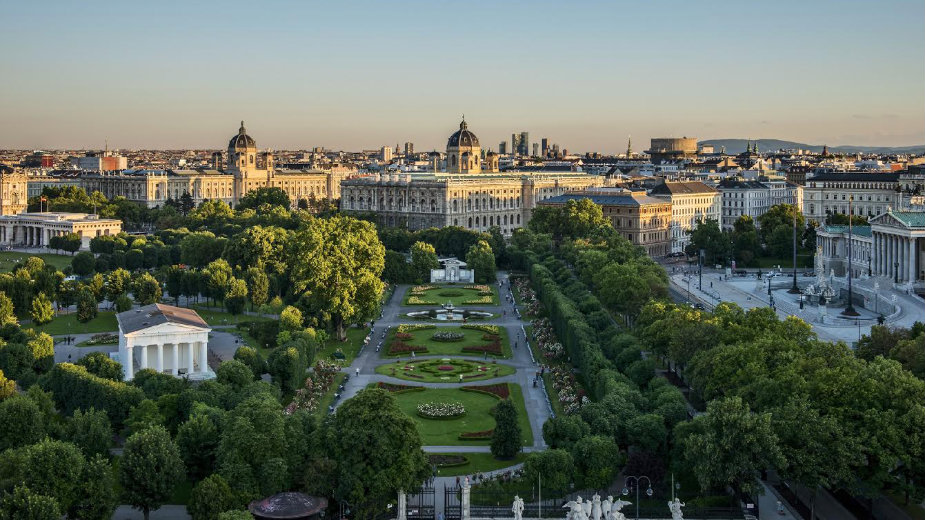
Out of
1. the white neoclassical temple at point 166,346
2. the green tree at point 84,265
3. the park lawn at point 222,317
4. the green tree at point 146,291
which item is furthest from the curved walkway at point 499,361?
the green tree at point 84,265

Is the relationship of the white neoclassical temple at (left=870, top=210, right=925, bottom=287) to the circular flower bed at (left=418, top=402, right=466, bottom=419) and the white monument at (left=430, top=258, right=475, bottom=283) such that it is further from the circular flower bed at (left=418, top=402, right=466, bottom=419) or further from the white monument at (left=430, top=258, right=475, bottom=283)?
the circular flower bed at (left=418, top=402, right=466, bottom=419)

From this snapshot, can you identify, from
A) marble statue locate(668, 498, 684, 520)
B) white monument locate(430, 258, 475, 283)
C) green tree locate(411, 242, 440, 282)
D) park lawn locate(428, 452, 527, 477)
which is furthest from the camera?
white monument locate(430, 258, 475, 283)

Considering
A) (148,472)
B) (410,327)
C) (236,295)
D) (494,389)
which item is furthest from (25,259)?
(148,472)

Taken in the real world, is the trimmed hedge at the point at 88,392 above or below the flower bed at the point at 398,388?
above

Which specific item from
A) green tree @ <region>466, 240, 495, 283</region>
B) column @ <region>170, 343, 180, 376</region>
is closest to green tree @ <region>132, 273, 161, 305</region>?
column @ <region>170, 343, 180, 376</region>

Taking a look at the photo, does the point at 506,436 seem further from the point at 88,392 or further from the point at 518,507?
the point at 88,392

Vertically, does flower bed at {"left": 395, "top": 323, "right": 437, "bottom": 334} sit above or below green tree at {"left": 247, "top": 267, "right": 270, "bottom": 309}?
below

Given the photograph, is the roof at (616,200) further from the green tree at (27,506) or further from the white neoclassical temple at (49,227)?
the green tree at (27,506)
